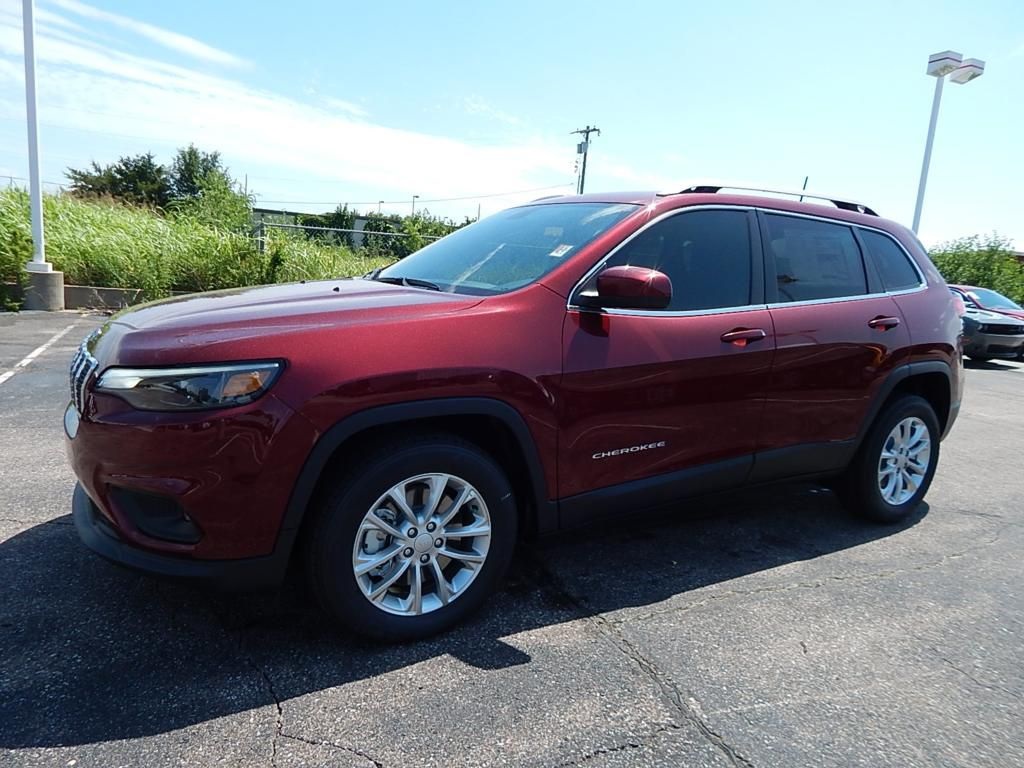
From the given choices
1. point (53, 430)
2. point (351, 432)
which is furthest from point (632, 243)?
point (53, 430)

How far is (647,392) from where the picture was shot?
9.53 ft

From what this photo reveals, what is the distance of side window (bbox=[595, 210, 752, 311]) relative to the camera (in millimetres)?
3080

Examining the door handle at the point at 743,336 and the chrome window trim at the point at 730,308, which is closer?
the chrome window trim at the point at 730,308

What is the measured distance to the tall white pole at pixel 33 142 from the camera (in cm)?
1067

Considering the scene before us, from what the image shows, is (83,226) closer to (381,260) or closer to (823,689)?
(381,260)

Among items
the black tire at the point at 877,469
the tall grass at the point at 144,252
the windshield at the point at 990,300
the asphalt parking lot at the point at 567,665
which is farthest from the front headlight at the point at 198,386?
the windshield at the point at 990,300

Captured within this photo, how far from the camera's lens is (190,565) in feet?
7.30

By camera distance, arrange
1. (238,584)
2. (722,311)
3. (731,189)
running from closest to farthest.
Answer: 1. (238,584)
2. (722,311)
3. (731,189)

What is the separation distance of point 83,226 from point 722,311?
44.1ft

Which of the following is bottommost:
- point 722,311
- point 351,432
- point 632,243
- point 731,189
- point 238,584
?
point 238,584

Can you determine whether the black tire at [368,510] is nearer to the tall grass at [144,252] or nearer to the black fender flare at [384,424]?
the black fender flare at [384,424]

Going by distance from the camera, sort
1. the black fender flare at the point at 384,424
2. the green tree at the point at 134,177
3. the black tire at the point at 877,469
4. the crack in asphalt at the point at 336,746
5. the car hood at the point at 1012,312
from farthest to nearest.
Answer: the green tree at the point at 134,177 < the car hood at the point at 1012,312 < the black tire at the point at 877,469 < the black fender flare at the point at 384,424 < the crack in asphalt at the point at 336,746

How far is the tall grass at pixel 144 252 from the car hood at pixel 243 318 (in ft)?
33.6

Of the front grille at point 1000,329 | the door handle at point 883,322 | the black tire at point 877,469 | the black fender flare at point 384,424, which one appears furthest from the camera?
the front grille at point 1000,329
